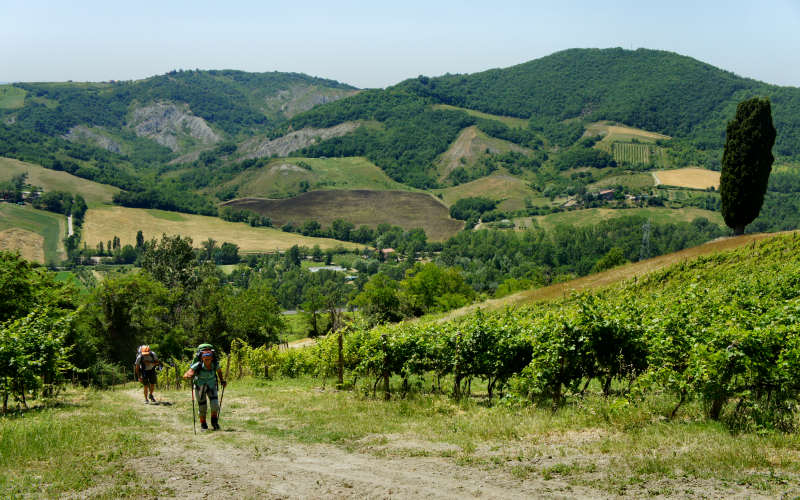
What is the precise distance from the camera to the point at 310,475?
952 cm

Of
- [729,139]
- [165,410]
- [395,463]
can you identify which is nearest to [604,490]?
[395,463]

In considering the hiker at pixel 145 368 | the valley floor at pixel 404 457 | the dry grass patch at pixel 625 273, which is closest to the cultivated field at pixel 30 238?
the dry grass patch at pixel 625 273

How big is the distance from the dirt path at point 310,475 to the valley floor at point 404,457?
0.03 m

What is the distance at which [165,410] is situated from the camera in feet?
57.2

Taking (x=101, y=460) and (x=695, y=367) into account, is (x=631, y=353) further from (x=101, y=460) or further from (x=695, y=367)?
(x=101, y=460)

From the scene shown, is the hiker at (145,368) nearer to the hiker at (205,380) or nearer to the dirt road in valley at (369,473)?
the hiker at (205,380)

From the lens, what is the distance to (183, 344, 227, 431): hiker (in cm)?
1377

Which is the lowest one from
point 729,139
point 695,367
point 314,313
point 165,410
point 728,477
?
point 314,313

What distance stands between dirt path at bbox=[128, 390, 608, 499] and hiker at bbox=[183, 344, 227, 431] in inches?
66.5

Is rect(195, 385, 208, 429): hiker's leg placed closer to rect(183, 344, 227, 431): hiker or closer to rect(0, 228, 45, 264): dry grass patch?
rect(183, 344, 227, 431): hiker

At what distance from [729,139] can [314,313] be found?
6588cm

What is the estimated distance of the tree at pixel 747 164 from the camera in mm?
45125

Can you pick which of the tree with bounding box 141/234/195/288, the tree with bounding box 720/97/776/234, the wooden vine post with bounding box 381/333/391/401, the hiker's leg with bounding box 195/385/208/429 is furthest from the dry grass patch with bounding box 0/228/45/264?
the hiker's leg with bounding box 195/385/208/429

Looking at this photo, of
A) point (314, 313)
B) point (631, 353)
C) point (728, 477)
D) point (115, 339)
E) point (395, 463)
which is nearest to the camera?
point (728, 477)
